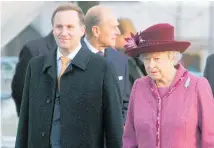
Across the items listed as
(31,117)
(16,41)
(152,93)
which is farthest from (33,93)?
(16,41)

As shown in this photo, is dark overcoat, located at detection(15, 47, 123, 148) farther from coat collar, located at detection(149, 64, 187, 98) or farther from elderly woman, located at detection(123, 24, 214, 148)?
coat collar, located at detection(149, 64, 187, 98)

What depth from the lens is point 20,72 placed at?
7168mm

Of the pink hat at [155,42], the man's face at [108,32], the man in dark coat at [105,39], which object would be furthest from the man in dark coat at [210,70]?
the pink hat at [155,42]

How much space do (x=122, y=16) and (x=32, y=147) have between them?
3.44 metres

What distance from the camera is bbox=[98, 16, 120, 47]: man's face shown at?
20.8ft

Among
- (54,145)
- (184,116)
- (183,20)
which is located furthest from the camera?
(183,20)

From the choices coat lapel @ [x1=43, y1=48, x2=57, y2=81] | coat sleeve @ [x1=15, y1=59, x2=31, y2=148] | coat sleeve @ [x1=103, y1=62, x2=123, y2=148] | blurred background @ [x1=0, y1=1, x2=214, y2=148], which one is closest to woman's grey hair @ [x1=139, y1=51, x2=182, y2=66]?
coat sleeve @ [x1=103, y1=62, x2=123, y2=148]

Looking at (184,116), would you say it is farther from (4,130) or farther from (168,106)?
(4,130)

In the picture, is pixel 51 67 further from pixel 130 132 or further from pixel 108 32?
pixel 108 32

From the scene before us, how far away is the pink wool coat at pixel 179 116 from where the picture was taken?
173 inches

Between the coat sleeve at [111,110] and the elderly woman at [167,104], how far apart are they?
59 cm

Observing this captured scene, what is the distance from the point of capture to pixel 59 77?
526 centimetres

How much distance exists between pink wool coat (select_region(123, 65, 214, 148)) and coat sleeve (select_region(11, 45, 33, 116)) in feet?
8.54

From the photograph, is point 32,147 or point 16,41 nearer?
point 32,147
